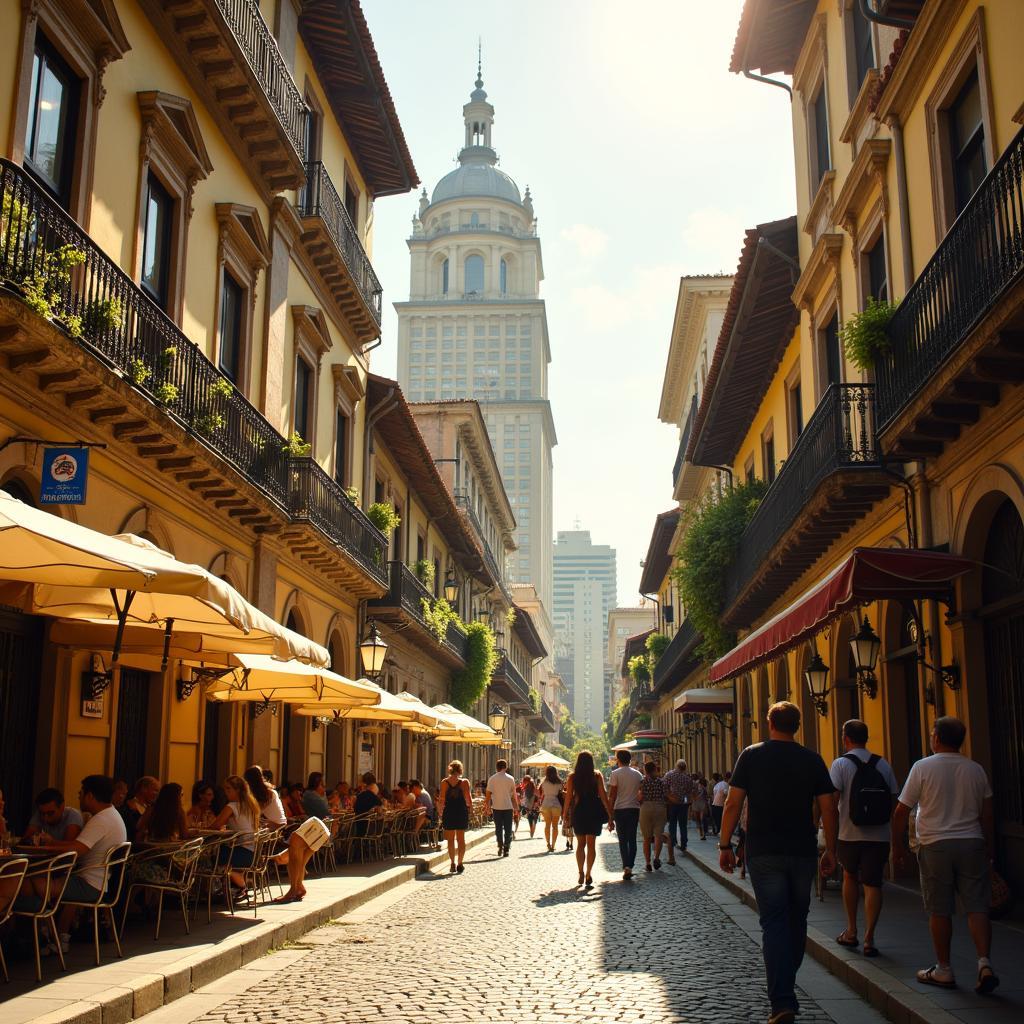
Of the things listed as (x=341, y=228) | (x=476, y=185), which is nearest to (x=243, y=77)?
(x=341, y=228)

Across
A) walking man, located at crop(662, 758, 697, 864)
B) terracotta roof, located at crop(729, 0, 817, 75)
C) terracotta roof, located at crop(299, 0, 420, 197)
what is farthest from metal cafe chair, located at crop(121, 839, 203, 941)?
terracotta roof, located at crop(729, 0, 817, 75)

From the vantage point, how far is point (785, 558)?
1805cm

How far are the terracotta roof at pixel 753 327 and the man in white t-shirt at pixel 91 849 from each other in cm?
1380

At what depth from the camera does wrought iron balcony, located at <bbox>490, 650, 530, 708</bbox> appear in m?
47.9

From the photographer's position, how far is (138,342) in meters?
12.1

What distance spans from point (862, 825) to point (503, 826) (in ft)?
50.4

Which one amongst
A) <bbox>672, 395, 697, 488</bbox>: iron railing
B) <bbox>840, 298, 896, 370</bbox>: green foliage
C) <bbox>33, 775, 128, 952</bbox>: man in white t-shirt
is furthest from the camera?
<bbox>672, 395, 697, 488</bbox>: iron railing

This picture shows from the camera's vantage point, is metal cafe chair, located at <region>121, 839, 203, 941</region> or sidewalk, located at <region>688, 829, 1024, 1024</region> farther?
metal cafe chair, located at <region>121, 839, 203, 941</region>

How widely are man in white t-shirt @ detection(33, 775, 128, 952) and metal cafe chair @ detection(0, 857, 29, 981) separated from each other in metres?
0.69

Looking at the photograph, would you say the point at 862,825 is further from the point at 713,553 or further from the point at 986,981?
the point at 713,553

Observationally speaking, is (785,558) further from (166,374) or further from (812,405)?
(166,374)

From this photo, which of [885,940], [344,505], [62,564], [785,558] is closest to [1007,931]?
[885,940]

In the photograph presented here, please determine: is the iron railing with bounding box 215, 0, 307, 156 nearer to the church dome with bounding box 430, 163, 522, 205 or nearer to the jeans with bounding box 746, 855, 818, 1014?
the jeans with bounding box 746, 855, 818, 1014

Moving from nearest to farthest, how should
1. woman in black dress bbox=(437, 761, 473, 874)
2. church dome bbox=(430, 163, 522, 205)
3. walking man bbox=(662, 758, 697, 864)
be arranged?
woman in black dress bbox=(437, 761, 473, 874) → walking man bbox=(662, 758, 697, 864) → church dome bbox=(430, 163, 522, 205)
